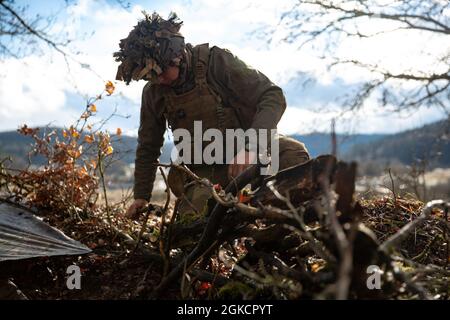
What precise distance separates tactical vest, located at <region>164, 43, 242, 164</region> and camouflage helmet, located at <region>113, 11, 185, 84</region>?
21 centimetres

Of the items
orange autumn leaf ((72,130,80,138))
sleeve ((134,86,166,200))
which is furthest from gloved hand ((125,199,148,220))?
orange autumn leaf ((72,130,80,138))

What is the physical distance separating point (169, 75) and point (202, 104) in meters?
0.35

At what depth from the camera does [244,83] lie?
3811 millimetres

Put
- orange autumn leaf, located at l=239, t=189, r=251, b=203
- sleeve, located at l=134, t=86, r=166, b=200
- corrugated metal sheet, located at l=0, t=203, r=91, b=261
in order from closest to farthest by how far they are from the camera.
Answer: orange autumn leaf, located at l=239, t=189, r=251, b=203 < corrugated metal sheet, located at l=0, t=203, r=91, b=261 < sleeve, located at l=134, t=86, r=166, b=200

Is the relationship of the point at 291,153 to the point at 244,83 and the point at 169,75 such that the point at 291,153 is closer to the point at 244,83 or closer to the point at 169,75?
the point at 244,83

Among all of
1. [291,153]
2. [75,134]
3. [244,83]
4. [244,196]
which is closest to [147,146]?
[75,134]

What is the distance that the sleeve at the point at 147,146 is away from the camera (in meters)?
4.07

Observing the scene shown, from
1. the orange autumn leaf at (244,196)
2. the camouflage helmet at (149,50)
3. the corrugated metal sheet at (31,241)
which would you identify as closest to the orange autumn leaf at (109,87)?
the camouflage helmet at (149,50)

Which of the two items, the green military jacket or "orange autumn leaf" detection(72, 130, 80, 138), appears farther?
"orange autumn leaf" detection(72, 130, 80, 138)

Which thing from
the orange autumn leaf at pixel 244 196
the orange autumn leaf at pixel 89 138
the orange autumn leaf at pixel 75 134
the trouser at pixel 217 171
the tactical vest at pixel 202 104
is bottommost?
the orange autumn leaf at pixel 244 196

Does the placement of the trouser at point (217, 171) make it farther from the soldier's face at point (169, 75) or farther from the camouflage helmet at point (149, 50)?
the camouflage helmet at point (149, 50)

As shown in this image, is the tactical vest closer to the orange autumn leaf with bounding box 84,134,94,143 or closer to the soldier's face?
the soldier's face

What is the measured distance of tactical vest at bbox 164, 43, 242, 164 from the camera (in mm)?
3830

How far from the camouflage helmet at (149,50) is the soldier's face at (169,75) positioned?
47 millimetres
